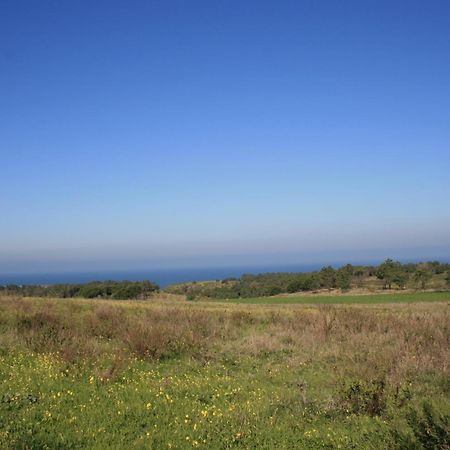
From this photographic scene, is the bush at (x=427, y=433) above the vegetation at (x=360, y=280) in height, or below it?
above

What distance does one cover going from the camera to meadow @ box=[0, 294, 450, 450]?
23.8 feet

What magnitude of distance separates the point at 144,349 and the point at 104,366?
2.48 metres

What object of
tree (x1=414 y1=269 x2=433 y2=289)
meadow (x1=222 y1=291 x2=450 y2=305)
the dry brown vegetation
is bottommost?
meadow (x1=222 y1=291 x2=450 y2=305)

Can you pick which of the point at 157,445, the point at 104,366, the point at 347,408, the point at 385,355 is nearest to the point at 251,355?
the point at 385,355

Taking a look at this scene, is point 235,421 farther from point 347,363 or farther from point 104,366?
point 347,363

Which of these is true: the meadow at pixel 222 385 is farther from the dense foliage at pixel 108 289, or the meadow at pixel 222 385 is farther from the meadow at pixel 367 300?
the dense foliage at pixel 108 289

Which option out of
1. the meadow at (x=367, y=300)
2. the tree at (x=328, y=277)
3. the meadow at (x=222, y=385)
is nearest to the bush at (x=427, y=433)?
the meadow at (x=222, y=385)

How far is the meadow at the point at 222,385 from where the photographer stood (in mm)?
7267

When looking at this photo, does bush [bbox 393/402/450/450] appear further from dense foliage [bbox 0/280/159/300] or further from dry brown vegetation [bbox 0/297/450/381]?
dense foliage [bbox 0/280/159/300]

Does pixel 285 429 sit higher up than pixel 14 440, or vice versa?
pixel 14 440

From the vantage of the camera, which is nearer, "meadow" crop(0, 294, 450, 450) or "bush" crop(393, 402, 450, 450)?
"bush" crop(393, 402, 450, 450)

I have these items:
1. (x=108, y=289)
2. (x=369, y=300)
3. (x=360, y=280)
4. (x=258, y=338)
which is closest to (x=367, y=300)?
(x=369, y=300)

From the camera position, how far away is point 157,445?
6949 millimetres

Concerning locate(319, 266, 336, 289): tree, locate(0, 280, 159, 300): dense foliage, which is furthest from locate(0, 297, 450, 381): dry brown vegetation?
locate(319, 266, 336, 289): tree
